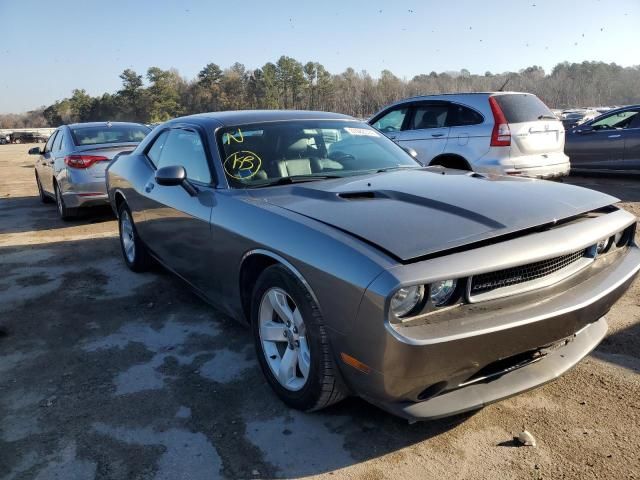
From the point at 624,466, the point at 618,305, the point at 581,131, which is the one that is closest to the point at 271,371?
the point at 624,466

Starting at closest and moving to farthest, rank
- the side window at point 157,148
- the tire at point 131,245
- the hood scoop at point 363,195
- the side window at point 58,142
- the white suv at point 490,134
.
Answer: the hood scoop at point 363,195
the side window at point 157,148
the tire at point 131,245
the white suv at point 490,134
the side window at point 58,142

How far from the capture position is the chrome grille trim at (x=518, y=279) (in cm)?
220

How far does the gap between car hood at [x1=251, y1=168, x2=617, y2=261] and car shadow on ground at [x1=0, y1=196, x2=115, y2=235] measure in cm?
607

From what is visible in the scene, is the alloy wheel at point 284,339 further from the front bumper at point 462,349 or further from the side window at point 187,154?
the side window at point 187,154

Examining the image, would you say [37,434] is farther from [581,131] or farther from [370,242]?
[581,131]

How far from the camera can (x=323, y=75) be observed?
8125 cm

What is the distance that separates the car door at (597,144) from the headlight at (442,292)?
31.4 feet

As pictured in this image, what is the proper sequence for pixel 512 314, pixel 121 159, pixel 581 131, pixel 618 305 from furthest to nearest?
pixel 581 131 → pixel 121 159 → pixel 618 305 → pixel 512 314

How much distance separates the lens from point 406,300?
2.11 metres

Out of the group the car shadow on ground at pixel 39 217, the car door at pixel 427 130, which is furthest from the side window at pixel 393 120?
the car shadow on ground at pixel 39 217

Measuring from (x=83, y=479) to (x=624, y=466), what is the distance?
7.81ft

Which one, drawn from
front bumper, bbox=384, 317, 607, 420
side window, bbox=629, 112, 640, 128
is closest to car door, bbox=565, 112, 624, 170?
side window, bbox=629, 112, 640, 128

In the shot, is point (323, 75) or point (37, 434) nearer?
point (37, 434)

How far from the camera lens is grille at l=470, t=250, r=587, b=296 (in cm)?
221
